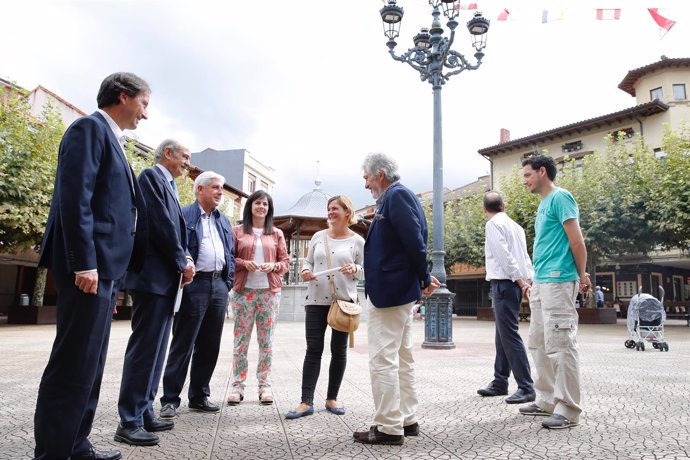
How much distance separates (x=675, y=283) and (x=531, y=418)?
127 feet

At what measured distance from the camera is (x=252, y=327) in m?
4.61

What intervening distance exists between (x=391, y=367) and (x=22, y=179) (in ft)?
55.5

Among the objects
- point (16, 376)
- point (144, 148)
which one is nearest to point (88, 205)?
point (16, 376)

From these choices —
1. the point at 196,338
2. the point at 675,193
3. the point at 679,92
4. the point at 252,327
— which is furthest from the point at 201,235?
the point at 679,92

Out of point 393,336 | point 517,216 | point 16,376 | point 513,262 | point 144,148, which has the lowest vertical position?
point 16,376

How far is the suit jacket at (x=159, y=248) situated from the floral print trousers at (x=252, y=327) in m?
1.22

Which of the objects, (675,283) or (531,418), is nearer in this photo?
(531,418)

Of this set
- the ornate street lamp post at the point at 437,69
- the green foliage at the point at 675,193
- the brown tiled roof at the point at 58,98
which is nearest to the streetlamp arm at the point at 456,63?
the ornate street lamp post at the point at 437,69

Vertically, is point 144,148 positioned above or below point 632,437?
above

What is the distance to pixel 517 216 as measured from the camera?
25.4 meters

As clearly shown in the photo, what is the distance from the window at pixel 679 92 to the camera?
1204 inches

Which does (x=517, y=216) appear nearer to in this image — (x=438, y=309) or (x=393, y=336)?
(x=438, y=309)

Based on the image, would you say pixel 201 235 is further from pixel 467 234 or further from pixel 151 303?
pixel 467 234

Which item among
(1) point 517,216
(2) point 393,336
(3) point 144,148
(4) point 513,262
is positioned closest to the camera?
(2) point 393,336
